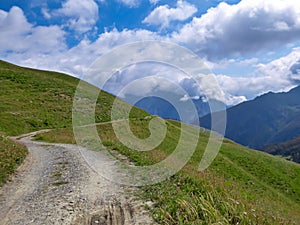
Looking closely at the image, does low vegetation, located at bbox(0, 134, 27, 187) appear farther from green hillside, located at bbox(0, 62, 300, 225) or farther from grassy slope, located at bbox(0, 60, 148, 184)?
grassy slope, located at bbox(0, 60, 148, 184)

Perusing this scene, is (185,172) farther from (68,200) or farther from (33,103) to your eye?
(33,103)

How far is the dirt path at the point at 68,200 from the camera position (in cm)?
952

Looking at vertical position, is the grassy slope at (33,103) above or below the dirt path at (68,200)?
above

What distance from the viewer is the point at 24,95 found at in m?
57.8

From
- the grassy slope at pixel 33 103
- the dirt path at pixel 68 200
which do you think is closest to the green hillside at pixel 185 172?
the grassy slope at pixel 33 103

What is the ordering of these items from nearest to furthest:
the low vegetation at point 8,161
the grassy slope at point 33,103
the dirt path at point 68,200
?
the dirt path at point 68,200
the low vegetation at point 8,161
the grassy slope at point 33,103

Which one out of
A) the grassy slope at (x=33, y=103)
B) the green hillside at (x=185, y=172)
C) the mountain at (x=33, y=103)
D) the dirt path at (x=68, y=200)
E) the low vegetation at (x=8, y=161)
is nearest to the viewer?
the green hillside at (x=185, y=172)

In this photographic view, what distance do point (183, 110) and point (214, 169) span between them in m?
32.8

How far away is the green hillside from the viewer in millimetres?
8930

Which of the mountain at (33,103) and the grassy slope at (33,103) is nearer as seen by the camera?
the grassy slope at (33,103)

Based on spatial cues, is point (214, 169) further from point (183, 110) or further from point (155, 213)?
point (155, 213)

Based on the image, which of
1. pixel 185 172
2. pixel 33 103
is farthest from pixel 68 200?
pixel 33 103

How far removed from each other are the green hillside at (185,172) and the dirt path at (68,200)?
1.01 m

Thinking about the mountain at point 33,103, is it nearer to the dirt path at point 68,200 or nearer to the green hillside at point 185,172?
the green hillside at point 185,172
